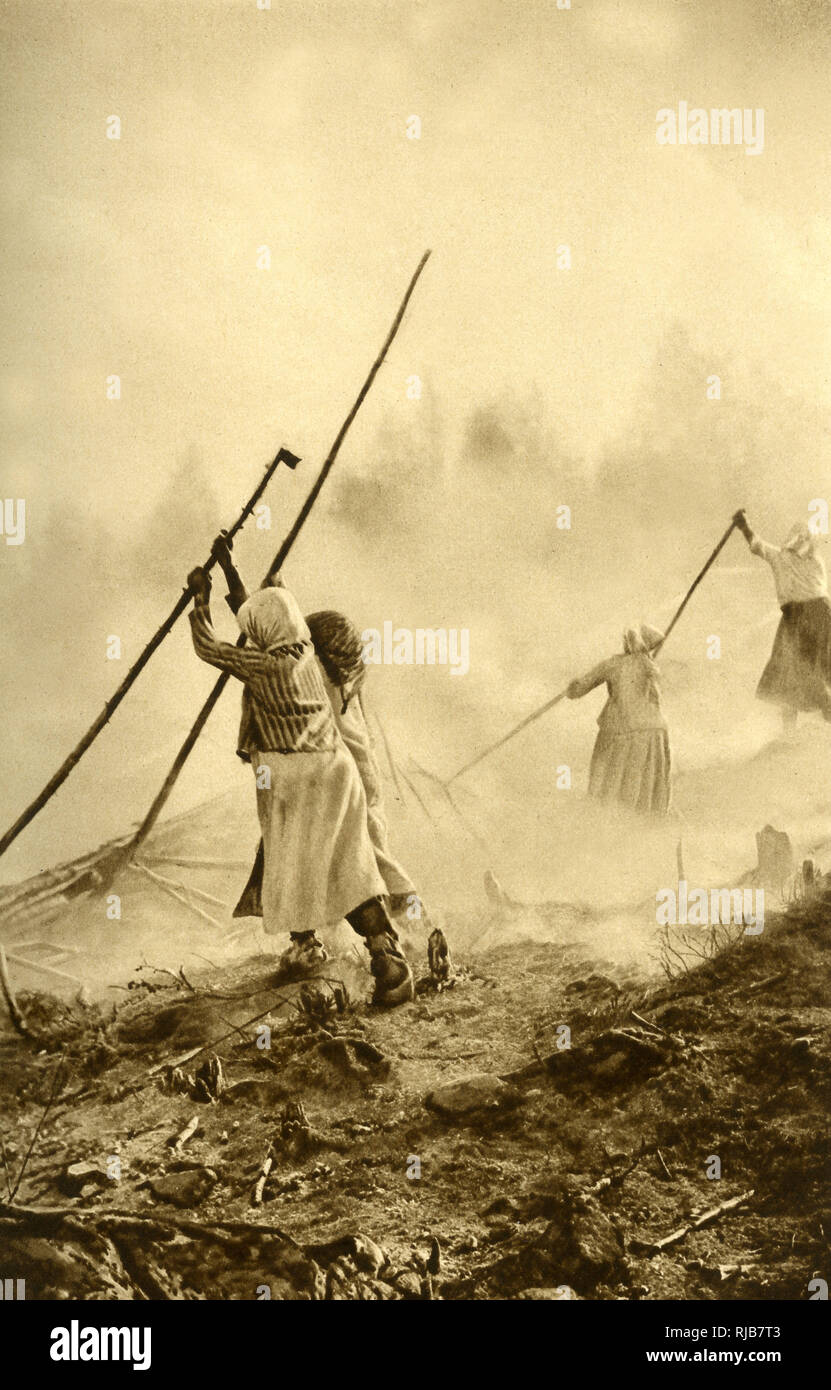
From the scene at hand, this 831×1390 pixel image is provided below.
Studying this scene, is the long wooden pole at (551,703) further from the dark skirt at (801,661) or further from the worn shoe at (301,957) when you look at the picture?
the worn shoe at (301,957)

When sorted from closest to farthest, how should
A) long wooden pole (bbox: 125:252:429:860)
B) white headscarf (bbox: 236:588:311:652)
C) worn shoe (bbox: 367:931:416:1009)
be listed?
worn shoe (bbox: 367:931:416:1009)
white headscarf (bbox: 236:588:311:652)
long wooden pole (bbox: 125:252:429:860)

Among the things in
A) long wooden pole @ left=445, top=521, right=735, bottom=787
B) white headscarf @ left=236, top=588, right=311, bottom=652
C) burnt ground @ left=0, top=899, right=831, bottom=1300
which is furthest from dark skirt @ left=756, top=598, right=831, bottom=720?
white headscarf @ left=236, top=588, right=311, bottom=652

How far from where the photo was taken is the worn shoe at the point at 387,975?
556 centimetres

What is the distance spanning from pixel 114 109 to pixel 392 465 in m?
1.84

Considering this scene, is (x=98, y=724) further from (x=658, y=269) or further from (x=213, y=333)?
(x=658, y=269)

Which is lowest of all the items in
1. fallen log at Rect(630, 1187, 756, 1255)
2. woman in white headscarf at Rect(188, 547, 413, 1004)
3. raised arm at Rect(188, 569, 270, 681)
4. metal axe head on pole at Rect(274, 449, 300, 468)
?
fallen log at Rect(630, 1187, 756, 1255)

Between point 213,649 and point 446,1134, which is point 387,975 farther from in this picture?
point 213,649

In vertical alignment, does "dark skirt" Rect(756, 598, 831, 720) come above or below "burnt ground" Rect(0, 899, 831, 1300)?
above

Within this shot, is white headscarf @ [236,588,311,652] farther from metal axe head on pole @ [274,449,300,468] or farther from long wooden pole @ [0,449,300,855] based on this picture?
→ metal axe head on pole @ [274,449,300,468]

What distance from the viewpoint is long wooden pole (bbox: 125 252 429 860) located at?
5781 mm

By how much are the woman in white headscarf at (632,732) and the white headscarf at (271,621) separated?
43.1 inches

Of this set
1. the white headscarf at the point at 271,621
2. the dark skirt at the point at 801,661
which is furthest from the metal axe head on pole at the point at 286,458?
the dark skirt at the point at 801,661

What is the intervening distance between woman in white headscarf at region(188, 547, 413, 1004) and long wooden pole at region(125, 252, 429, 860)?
16 centimetres

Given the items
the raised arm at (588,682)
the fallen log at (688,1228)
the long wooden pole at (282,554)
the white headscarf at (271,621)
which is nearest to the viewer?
the fallen log at (688,1228)
